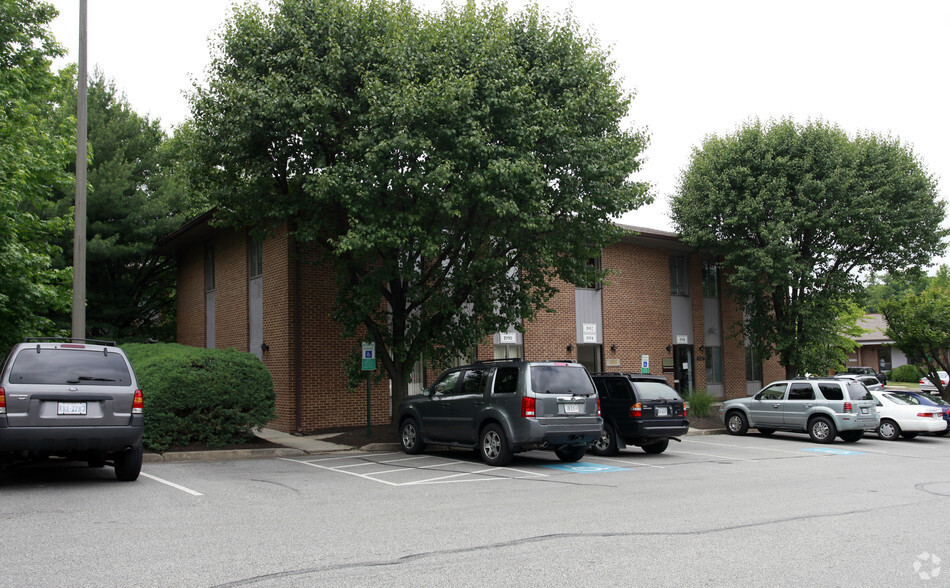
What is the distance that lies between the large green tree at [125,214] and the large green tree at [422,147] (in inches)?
354

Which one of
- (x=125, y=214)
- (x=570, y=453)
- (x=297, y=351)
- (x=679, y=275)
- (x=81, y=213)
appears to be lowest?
(x=570, y=453)

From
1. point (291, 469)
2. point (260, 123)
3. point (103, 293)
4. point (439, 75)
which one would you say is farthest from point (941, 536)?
point (103, 293)

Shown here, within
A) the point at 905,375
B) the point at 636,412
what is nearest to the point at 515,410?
the point at 636,412

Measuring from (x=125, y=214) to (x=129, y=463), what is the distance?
17.1 metres

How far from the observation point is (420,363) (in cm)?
2081

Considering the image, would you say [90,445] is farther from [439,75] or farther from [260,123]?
[439,75]

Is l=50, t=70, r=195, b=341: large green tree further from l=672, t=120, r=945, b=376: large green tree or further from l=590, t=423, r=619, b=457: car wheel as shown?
l=672, t=120, r=945, b=376: large green tree

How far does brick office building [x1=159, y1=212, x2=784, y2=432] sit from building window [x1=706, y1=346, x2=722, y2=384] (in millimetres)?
40

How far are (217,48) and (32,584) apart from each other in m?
13.2

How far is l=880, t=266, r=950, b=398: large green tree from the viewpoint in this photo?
26.7 m

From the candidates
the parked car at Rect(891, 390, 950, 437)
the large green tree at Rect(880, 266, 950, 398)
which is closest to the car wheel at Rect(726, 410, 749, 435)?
the parked car at Rect(891, 390, 950, 437)

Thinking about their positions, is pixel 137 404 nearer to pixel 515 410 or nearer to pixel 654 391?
pixel 515 410

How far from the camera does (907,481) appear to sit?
1180 cm

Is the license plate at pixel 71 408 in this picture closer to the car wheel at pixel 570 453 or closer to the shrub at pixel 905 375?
the car wheel at pixel 570 453
